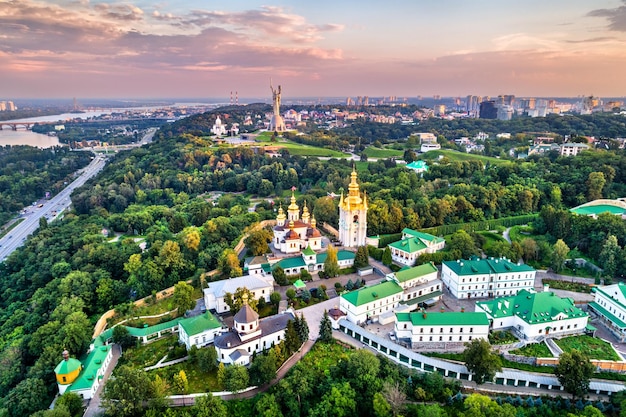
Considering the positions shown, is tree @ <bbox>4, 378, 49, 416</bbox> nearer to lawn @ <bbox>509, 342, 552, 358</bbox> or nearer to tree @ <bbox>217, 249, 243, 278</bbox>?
tree @ <bbox>217, 249, 243, 278</bbox>

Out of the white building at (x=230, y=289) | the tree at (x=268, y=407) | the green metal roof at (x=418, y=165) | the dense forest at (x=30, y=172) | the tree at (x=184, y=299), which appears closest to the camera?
the tree at (x=268, y=407)

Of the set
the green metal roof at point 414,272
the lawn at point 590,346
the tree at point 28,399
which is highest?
the green metal roof at point 414,272

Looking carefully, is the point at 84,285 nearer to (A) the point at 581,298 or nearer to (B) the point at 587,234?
(A) the point at 581,298

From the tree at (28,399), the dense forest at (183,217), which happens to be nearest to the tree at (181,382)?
the tree at (28,399)

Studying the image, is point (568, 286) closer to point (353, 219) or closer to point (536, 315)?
point (536, 315)

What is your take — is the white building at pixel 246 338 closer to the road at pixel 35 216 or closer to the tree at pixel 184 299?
the tree at pixel 184 299

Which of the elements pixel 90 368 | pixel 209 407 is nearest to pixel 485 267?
pixel 209 407

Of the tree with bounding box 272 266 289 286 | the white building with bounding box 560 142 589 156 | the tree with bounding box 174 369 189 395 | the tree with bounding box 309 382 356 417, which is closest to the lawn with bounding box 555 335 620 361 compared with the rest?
the tree with bounding box 309 382 356 417
